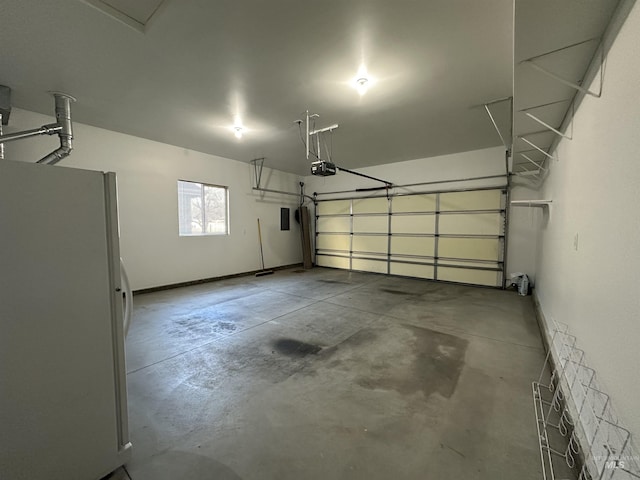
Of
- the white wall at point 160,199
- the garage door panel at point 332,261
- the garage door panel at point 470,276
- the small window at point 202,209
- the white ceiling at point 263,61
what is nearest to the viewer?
the white ceiling at point 263,61

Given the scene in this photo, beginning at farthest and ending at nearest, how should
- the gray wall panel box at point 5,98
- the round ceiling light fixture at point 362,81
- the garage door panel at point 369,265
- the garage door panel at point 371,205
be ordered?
the garage door panel at point 369,265
the garage door panel at point 371,205
the gray wall panel box at point 5,98
the round ceiling light fixture at point 362,81

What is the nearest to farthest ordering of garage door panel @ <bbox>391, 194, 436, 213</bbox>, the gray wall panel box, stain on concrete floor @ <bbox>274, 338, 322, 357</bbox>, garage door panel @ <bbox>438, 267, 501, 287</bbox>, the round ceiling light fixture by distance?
stain on concrete floor @ <bbox>274, 338, 322, 357</bbox> < the round ceiling light fixture < the gray wall panel box < garage door panel @ <bbox>438, 267, 501, 287</bbox> < garage door panel @ <bbox>391, 194, 436, 213</bbox>

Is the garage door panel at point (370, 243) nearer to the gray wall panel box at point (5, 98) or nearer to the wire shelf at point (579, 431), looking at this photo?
the wire shelf at point (579, 431)

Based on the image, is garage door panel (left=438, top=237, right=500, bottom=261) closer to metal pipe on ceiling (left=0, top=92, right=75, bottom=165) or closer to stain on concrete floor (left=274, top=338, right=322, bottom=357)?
stain on concrete floor (left=274, top=338, right=322, bottom=357)


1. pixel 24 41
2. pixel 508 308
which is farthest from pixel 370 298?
pixel 24 41

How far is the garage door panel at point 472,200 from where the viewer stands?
5.39 meters

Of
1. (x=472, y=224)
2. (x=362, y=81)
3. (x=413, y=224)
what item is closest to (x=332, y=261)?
(x=413, y=224)

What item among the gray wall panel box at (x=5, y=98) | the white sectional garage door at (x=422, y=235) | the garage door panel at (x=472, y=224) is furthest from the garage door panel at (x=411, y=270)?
the gray wall panel box at (x=5, y=98)

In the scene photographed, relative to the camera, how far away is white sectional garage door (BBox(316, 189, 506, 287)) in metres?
5.52

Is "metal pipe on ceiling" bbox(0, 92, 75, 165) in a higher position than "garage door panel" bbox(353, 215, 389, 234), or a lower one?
higher

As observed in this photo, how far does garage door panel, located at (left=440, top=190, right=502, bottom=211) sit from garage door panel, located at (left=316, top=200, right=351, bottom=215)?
2.63 meters

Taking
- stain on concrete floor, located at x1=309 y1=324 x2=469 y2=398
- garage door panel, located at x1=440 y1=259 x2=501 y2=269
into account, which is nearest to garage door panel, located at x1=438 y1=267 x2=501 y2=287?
garage door panel, located at x1=440 y1=259 x2=501 y2=269

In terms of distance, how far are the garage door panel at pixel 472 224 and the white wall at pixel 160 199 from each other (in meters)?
4.72

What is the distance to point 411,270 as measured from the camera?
6.60 m
